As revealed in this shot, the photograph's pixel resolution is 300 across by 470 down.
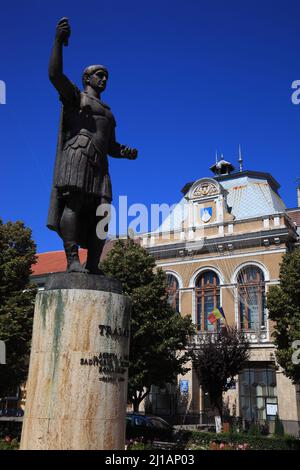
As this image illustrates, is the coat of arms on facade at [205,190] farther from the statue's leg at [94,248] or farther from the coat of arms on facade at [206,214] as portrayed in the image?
the statue's leg at [94,248]

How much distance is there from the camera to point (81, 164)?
628cm

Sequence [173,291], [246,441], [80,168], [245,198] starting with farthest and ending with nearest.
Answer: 1. [245,198]
2. [173,291]
3. [246,441]
4. [80,168]

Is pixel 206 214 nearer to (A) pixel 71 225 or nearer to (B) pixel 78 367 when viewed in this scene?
(A) pixel 71 225

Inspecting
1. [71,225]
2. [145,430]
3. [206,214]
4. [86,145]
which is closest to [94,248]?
[71,225]

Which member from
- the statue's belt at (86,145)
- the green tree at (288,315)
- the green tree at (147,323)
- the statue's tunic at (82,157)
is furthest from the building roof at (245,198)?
the statue's belt at (86,145)

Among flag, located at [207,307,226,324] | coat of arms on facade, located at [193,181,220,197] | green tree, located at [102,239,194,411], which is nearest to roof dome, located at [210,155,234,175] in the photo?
coat of arms on facade, located at [193,181,220,197]

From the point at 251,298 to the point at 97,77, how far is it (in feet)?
75.8

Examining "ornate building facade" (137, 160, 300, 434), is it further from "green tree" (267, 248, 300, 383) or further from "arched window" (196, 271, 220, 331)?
"green tree" (267, 248, 300, 383)

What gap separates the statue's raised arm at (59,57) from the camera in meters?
5.88

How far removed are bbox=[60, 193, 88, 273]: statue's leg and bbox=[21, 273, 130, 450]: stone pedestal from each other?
0.42 metres

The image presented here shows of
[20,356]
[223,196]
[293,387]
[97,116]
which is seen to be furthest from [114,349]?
[223,196]

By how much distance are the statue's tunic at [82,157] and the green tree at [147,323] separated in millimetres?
14093

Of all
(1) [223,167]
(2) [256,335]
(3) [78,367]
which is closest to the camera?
(3) [78,367]

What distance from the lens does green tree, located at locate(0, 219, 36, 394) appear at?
18.5 metres
